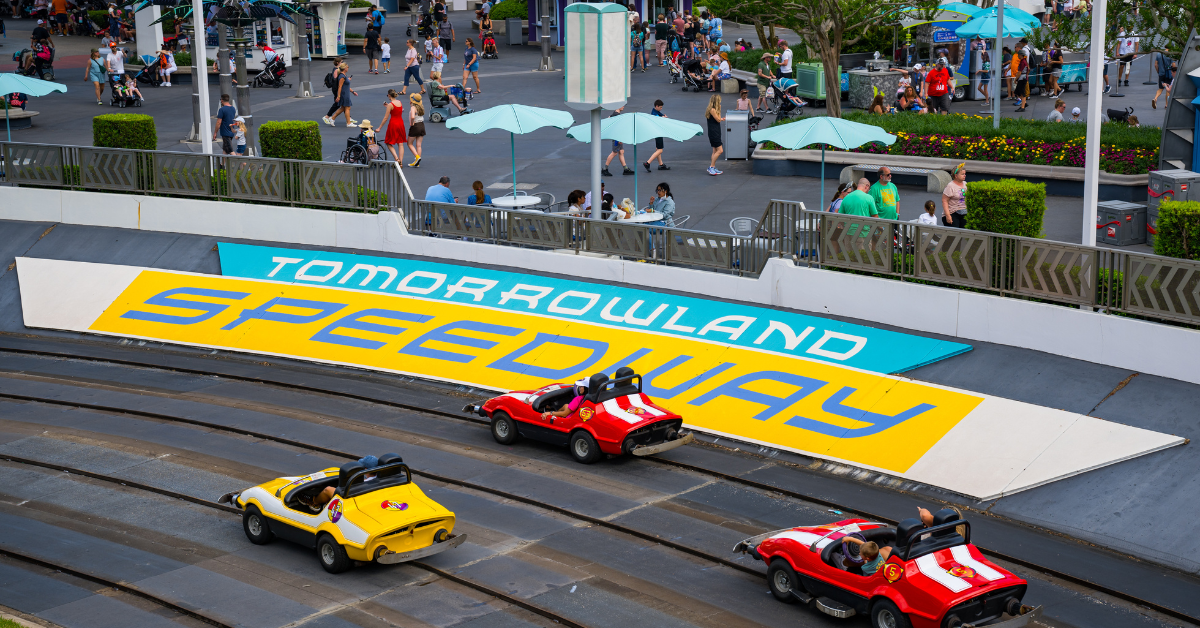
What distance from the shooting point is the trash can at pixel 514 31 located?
57469 millimetres

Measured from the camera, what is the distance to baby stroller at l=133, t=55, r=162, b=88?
45594 mm

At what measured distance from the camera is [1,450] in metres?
19.0

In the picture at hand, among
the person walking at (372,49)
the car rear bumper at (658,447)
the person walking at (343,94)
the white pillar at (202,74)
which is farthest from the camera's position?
the person walking at (372,49)

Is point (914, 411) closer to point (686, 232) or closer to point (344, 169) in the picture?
point (686, 232)

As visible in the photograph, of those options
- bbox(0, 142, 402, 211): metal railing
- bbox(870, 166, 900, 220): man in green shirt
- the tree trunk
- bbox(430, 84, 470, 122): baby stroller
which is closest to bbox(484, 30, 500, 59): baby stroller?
bbox(430, 84, 470, 122): baby stroller

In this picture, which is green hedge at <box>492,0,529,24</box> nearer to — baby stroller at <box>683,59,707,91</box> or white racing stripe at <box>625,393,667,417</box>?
baby stroller at <box>683,59,707,91</box>

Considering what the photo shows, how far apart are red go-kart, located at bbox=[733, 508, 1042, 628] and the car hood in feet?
13.2

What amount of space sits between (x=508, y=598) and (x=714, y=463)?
Result: 5091 millimetres

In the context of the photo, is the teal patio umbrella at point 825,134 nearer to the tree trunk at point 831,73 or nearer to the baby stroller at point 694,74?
the tree trunk at point 831,73

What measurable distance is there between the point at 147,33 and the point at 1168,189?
3778cm

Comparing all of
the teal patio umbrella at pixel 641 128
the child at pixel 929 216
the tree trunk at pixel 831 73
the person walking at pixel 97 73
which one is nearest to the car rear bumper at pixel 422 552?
the child at pixel 929 216

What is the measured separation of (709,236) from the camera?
73.9 ft

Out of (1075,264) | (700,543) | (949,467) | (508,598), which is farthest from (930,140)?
(508,598)

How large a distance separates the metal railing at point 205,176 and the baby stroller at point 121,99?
12620 millimetres
